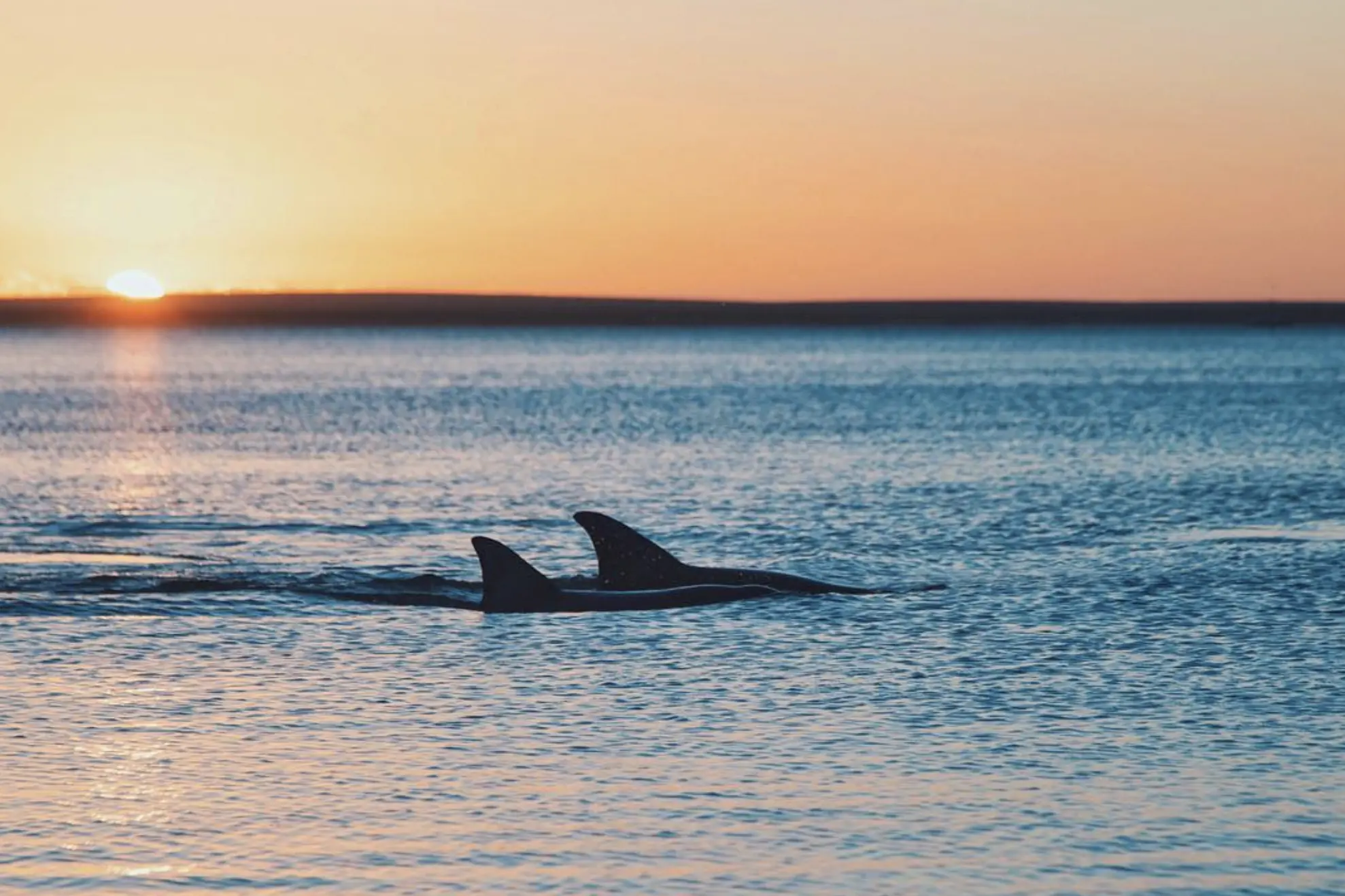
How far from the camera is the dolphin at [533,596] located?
904 inches

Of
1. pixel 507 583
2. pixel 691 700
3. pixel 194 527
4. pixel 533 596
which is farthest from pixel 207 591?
pixel 194 527

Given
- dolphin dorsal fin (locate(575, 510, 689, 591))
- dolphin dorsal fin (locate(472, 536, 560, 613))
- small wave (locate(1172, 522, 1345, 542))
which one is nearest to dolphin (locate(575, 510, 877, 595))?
dolphin dorsal fin (locate(575, 510, 689, 591))

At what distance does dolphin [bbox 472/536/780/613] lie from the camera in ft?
75.4

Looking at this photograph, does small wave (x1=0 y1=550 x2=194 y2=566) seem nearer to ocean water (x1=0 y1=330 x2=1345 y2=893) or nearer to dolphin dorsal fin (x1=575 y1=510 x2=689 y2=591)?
ocean water (x1=0 y1=330 x2=1345 y2=893)

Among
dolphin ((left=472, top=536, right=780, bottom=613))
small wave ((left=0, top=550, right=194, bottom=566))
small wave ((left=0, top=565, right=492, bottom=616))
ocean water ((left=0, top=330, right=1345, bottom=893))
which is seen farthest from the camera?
small wave ((left=0, top=550, right=194, bottom=566))

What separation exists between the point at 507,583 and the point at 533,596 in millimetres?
313

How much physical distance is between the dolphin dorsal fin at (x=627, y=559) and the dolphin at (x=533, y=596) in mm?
980

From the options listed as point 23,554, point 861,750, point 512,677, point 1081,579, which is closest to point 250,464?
point 23,554

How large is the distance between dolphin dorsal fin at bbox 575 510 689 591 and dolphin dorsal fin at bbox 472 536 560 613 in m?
1.52

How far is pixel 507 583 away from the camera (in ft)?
75.7

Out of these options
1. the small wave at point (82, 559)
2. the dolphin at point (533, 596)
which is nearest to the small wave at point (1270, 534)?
the dolphin at point (533, 596)

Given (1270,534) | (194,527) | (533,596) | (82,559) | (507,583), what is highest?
(507,583)

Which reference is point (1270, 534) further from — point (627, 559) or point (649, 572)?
point (627, 559)

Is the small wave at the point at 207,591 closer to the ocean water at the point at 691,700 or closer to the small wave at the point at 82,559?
the ocean water at the point at 691,700
